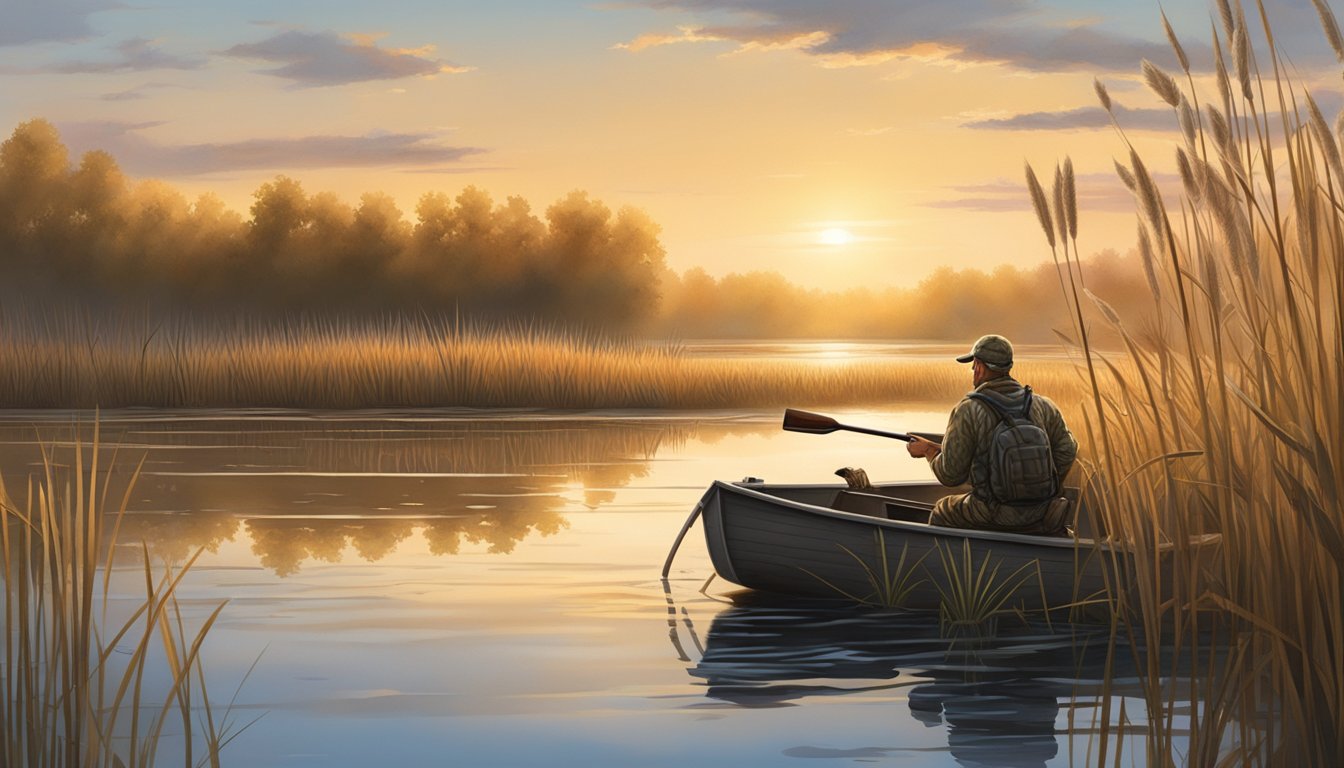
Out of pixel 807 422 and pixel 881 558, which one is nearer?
pixel 881 558

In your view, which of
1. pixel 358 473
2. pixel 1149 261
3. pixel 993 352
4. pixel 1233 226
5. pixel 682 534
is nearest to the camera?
pixel 1233 226

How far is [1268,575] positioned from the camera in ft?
12.6

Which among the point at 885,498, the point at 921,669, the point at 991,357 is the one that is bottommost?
the point at 921,669

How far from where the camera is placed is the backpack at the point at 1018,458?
8328 millimetres

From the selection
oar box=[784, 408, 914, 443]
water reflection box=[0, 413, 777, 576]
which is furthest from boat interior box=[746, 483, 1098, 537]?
water reflection box=[0, 413, 777, 576]

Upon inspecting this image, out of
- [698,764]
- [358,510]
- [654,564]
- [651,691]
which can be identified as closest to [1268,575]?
[698,764]

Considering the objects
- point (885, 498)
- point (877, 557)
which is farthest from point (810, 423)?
point (877, 557)

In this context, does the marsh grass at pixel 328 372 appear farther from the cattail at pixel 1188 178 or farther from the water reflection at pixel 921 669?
the cattail at pixel 1188 178

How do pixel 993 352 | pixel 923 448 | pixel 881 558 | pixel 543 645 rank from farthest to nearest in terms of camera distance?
pixel 923 448
pixel 881 558
pixel 993 352
pixel 543 645

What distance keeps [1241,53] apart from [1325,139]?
29cm

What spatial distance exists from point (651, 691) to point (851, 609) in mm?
2496

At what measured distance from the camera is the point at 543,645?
25.5ft

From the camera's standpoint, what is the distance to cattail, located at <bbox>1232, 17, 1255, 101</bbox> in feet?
12.0

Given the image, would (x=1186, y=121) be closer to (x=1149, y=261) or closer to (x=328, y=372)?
(x=1149, y=261)
